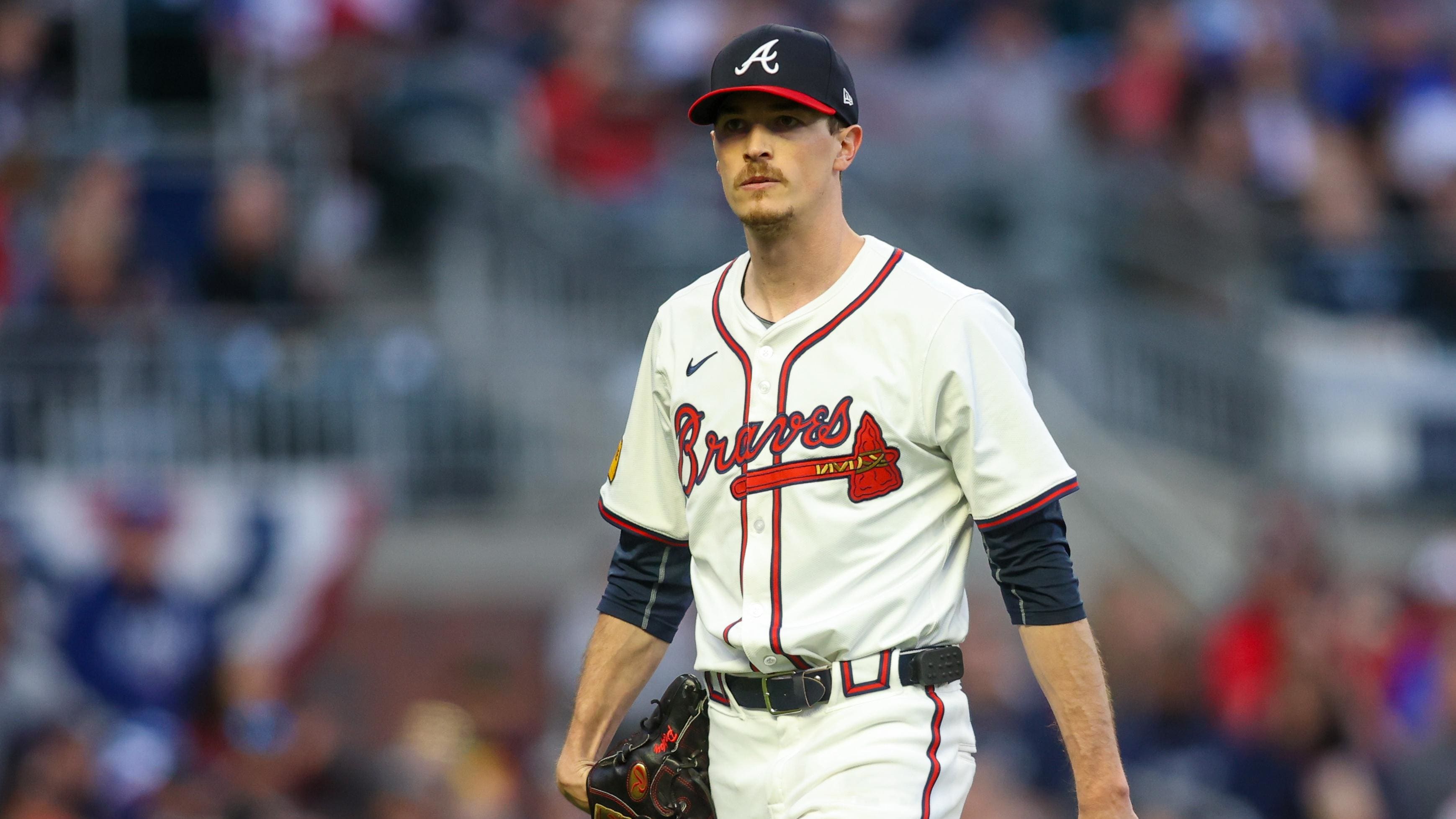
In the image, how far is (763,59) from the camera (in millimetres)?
3758

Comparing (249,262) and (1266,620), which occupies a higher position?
(249,262)

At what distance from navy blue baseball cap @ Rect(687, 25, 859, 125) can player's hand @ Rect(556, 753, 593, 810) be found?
1.38 metres

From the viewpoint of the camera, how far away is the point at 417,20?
11406 mm

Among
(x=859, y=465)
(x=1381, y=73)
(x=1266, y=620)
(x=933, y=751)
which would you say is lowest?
(x=1266, y=620)

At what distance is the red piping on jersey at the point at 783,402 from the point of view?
3.76 metres

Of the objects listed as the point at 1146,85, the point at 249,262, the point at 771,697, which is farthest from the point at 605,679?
the point at 1146,85

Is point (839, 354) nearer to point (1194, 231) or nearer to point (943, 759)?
point (943, 759)

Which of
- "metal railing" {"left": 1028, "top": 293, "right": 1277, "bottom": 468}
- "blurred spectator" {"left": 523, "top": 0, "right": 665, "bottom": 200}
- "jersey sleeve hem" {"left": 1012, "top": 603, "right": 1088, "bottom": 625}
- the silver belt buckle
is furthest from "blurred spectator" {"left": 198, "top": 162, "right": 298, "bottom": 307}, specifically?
"jersey sleeve hem" {"left": 1012, "top": 603, "right": 1088, "bottom": 625}

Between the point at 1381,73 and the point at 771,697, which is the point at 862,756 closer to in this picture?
the point at 771,697

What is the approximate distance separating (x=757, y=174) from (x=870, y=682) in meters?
1.00

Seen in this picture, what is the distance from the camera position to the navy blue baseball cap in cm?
373

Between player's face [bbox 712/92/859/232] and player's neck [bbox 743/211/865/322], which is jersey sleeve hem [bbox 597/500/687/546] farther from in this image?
player's face [bbox 712/92/859/232]

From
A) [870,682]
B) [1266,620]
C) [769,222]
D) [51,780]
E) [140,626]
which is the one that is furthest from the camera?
[1266,620]

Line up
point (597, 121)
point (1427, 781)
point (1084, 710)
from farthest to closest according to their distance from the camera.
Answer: point (597, 121)
point (1427, 781)
point (1084, 710)
